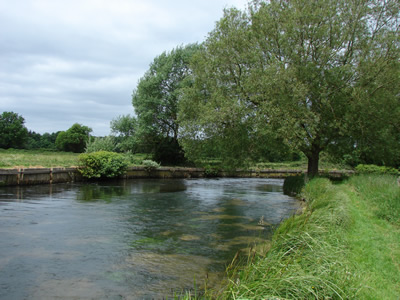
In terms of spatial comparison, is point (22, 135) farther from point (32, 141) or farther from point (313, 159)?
point (313, 159)

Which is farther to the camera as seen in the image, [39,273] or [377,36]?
[377,36]

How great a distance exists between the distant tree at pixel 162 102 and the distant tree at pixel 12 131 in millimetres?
23443

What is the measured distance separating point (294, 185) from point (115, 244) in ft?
48.7

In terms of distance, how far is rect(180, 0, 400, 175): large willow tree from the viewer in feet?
53.8

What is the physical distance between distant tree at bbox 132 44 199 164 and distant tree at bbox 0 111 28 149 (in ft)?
76.9

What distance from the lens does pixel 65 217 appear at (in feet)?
37.0

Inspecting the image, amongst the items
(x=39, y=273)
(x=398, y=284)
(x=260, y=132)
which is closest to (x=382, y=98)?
(x=260, y=132)

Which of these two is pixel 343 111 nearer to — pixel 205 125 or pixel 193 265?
pixel 205 125

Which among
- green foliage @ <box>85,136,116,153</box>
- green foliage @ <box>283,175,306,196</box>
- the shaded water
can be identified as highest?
green foliage @ <box>85,136,116,153</box>

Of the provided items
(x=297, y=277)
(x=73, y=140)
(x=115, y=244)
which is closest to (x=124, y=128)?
(x=73, y=140)

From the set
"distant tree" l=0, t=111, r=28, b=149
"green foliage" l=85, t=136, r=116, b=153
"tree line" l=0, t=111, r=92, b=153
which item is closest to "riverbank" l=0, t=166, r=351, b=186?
"green foliage" l=85, t=136, r=116, b=153

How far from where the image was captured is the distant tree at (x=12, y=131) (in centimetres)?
4941

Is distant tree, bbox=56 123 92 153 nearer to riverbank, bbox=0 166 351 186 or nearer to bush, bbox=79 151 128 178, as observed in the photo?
riverbank, bbox=0 166 351 186

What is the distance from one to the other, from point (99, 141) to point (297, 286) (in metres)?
26.5
